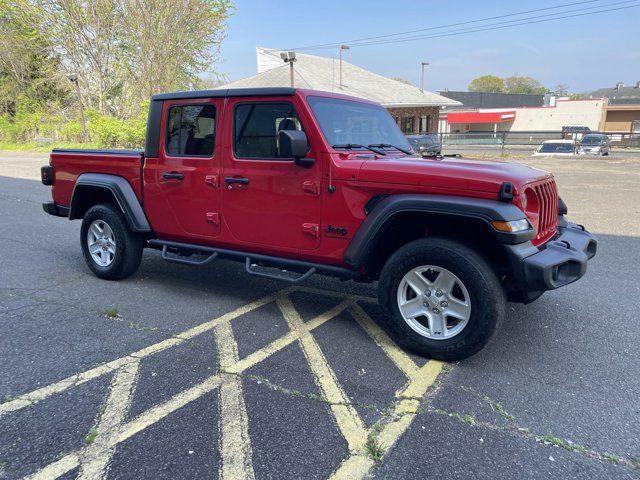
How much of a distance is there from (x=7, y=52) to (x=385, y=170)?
35816 millimetres

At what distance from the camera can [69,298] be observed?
474cm

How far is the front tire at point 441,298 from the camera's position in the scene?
3.21 m

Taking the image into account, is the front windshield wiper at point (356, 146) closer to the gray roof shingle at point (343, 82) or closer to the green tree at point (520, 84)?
the gray roof shingle at point (343, 82)

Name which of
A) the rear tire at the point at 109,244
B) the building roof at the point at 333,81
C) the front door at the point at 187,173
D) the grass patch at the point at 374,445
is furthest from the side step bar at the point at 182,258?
the building roof at the point at 333,81

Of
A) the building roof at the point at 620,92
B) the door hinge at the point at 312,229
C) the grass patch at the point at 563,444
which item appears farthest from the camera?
the building roof at the point at 620,92

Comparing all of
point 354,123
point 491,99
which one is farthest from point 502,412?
point 491,99

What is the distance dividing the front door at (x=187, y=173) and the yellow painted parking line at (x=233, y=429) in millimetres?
1477

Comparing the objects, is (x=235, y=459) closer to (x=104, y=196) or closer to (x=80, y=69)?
(x=104, y=196)

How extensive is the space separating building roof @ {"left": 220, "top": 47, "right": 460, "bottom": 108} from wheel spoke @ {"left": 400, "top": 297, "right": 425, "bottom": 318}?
22811 millimetres

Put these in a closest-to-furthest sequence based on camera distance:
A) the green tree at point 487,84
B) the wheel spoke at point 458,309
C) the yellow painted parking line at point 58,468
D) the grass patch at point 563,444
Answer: the yellow painted parking line at point 58,468 → the grass patch at point 563,444 → the wheel spoke at point 458,309 → the green tree at point 487,84

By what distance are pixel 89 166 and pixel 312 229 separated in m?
2.91

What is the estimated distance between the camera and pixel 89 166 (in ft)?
17.2

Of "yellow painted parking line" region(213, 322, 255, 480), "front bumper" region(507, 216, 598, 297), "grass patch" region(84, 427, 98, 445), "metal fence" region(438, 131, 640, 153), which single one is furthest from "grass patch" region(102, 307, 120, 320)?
"metal fence" region(438, 131, 640, 153)

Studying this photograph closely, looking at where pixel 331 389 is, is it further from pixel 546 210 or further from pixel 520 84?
pixel 520 84
